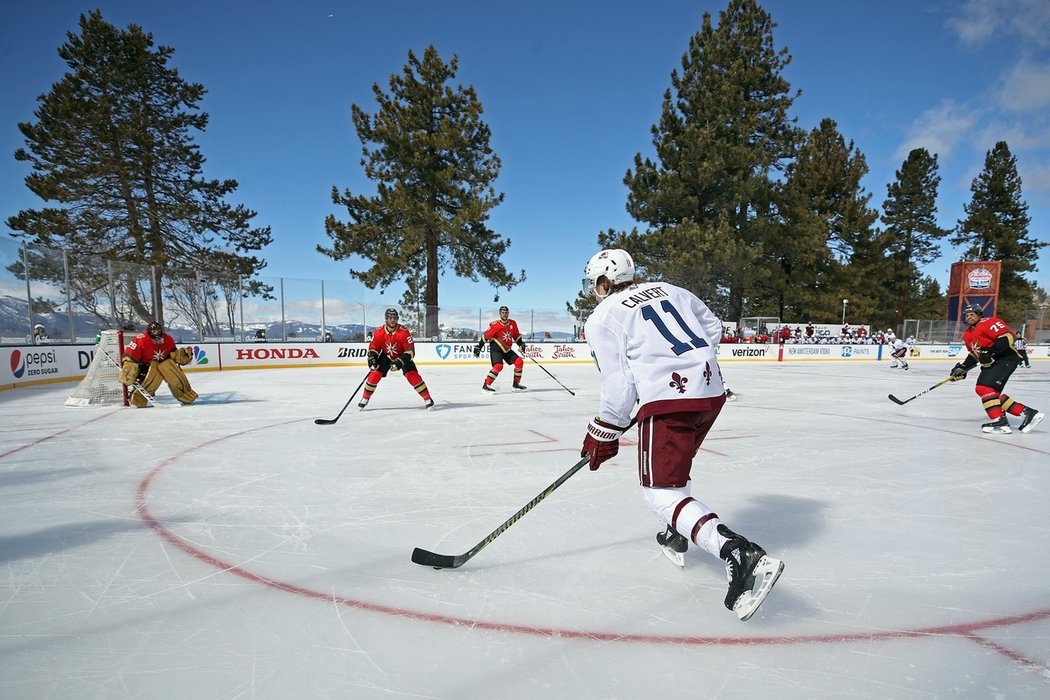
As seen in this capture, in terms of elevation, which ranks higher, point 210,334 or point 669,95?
point 669,95

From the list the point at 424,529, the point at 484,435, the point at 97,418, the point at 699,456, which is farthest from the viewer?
the point at 97,418

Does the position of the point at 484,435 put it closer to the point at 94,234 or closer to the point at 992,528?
the point at 992,528

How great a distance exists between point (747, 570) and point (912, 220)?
4797 cm

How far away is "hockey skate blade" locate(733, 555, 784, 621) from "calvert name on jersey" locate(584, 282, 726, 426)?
62cm

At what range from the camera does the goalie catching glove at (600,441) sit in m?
2.41

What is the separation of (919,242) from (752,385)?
37708 mm

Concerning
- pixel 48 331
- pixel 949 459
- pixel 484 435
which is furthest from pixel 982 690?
pixel 48 331

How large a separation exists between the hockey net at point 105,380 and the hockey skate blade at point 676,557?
8.55 metres

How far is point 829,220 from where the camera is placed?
35500mm

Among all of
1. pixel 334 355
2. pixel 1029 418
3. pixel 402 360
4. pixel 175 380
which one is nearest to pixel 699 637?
pixel 402 360

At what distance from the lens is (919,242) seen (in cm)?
4031

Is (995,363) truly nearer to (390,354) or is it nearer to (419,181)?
(390,354)

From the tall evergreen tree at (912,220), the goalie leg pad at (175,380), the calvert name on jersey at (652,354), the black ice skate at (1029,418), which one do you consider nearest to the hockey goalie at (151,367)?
the goalie leg pad at (175,380)

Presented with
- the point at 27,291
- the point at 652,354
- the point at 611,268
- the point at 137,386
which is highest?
the point at 27,291
